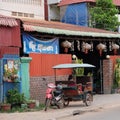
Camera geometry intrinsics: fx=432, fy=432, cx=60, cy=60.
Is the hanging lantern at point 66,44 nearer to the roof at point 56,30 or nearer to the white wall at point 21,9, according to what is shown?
the roof at point 56,30

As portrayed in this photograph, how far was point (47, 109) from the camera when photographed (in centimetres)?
1755

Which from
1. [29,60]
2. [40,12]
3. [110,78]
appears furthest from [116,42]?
[29,60]

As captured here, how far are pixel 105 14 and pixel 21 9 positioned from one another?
18.5ft

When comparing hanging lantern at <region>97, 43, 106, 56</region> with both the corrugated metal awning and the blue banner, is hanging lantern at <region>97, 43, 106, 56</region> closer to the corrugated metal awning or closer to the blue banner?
the corrugated metal awning

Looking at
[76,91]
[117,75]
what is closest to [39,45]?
[76,91]

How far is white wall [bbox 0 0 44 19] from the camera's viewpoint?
90.3 ft

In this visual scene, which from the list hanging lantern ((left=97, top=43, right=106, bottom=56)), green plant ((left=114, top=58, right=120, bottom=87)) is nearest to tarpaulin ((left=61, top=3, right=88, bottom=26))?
hanging lantern ((left=97, top=43, right=106, bottom=56))

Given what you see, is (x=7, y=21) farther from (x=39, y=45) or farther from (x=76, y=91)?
(x=76, y=91)

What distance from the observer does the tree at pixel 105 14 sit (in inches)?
1150

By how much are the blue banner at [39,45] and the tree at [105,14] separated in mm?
8937

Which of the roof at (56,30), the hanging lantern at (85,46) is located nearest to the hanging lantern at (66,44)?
the roof at (56,30)

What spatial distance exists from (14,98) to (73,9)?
16.2m

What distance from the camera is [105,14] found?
29.1 metres

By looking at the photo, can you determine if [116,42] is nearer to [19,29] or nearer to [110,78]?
[110,78]
